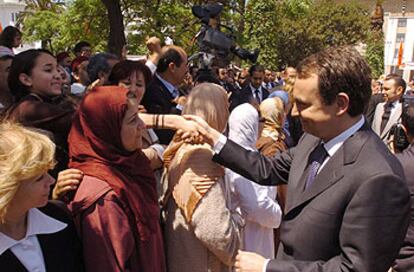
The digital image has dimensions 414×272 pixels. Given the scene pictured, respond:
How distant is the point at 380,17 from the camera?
55312 millimetres

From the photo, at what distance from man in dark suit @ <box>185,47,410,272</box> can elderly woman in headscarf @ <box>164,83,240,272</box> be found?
29cm

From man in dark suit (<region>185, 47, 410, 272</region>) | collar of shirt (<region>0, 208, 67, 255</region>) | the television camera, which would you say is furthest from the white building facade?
collar of shirt (<region>0, 208, 67, 255</region>)

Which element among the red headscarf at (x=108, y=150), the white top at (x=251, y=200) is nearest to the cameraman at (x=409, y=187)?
the white top at (x=251, y=200)

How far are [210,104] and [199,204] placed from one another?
0.52 m

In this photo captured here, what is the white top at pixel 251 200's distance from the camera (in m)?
2.42

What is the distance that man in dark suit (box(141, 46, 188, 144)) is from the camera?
3406 mm

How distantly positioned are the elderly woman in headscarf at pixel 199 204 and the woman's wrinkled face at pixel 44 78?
29.4 inches

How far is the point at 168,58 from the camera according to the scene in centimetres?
356

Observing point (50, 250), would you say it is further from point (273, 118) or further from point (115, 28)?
point (115, 28)

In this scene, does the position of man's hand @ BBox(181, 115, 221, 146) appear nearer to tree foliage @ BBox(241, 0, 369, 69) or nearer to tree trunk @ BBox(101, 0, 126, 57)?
tree trunk @ BBox(101, 0, 126, 57)

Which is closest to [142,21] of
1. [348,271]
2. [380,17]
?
[348,271]

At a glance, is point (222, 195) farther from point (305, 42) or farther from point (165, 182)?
point (305, 42)

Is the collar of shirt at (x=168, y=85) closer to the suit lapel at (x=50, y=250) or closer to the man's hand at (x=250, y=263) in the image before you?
the man's hand at (x=250, y=263)

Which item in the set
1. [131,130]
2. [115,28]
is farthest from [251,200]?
[115,28]
